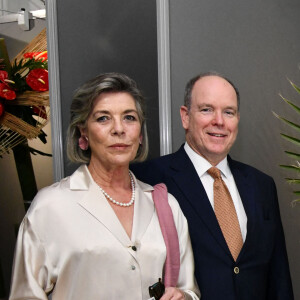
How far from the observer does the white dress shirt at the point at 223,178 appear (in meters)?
2.12

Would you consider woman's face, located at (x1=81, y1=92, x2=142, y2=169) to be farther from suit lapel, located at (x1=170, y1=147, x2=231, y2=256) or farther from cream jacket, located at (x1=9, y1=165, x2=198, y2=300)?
suit lapel, located at (x1=170, y1=147, x2=231, y2=256)

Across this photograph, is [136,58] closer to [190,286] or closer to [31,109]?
[31,109]

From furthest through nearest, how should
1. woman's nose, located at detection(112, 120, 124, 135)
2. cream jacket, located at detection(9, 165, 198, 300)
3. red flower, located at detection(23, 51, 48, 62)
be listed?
red flower, located at detection(23, 51, 48, 62) → woman's nose, located at detection(112, 120, 124, 135) → cream jacket, located at detection(9, 165, 198, 300)

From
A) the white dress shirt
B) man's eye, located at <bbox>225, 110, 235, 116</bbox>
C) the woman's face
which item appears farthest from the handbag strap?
man's eye, located at <bbox>225, 110, 235, 116</bbox>

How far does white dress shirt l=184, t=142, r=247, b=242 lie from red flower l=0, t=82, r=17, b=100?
949 millimetres

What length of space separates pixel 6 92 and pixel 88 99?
1.01m

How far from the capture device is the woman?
1.65 m

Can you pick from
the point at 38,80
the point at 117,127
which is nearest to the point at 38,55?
the point at 38,80

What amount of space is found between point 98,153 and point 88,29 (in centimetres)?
101

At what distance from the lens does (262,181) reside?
2252 mm

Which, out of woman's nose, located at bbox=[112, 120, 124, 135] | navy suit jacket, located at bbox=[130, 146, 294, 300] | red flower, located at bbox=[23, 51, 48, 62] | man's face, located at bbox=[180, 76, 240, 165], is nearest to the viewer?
woman's nose, located at bbox=[112, 120, 124, 135]

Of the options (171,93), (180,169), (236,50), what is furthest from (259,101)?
(180,169)

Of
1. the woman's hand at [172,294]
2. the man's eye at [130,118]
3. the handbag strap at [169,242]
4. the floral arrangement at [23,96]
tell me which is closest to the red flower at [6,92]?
the floral arrangement at [23,96]

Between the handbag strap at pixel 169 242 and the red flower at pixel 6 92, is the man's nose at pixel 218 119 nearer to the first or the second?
the handbag strap at pixel 169 242
